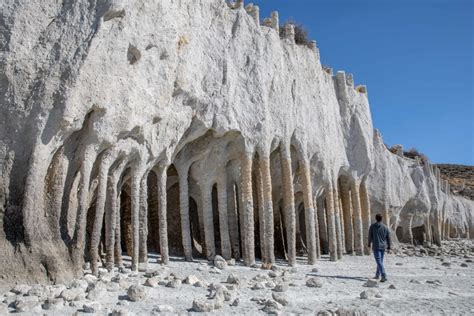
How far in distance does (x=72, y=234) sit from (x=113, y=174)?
2.23m

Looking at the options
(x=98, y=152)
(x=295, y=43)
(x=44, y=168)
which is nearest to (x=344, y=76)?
(x=295, y=43)

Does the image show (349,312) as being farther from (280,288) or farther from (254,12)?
(254,12)

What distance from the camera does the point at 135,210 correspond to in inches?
464

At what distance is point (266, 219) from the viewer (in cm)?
1460

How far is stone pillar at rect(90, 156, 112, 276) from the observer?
985 cm

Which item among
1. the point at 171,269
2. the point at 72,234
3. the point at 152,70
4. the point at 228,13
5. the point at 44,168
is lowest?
the point at 171,269

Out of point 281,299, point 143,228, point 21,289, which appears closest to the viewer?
point 21,289

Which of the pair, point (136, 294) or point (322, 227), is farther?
point (322, 227)

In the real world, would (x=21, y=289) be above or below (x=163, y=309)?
above

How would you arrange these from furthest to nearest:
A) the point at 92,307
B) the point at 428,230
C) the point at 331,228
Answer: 1. the point at 428,230
2. the point at 331,228
3. the point at 92,307

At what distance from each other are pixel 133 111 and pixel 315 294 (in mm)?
5485

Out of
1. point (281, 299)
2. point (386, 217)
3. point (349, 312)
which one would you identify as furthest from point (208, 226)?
point (386, 217)

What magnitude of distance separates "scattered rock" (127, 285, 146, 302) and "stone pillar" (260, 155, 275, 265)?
22.9 ft

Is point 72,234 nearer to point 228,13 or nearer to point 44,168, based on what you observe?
point 44,168
